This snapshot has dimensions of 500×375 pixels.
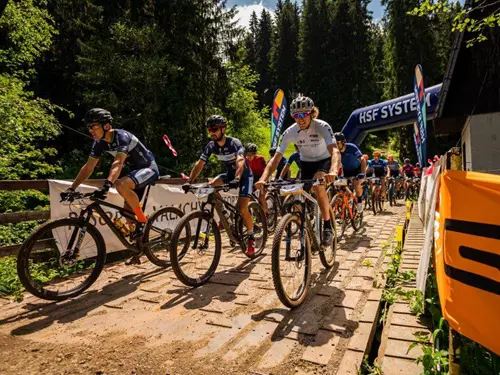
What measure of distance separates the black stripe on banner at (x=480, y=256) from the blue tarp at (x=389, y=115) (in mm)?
10046

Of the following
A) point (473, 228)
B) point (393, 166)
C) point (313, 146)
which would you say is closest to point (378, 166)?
point (393, 166)

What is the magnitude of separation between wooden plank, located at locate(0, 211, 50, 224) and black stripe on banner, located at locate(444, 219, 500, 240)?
571 cm

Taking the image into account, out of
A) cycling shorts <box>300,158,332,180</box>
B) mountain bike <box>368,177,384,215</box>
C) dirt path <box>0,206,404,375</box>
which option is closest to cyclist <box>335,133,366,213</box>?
mountain bike <box>368,177,384,215</box>

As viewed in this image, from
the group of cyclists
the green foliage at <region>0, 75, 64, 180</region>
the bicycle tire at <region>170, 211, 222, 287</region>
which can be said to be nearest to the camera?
the bicycle tire at <region>170, 211, 222, 287</region>

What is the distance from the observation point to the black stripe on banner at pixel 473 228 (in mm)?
1912

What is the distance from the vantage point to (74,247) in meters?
4.27

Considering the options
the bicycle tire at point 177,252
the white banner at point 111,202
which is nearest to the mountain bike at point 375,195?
the white banner at point 111,202

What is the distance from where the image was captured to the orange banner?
75.1 inches

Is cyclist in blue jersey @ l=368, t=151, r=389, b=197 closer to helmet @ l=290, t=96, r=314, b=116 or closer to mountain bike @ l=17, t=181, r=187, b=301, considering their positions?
helmet @ l=290, t=96, r=314, b=116

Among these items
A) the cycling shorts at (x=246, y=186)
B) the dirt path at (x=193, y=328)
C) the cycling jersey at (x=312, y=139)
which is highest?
the cycling jersey at (x=312, y=139)

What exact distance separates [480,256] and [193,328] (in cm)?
259

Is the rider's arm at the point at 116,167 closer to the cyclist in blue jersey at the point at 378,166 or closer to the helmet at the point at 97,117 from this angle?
the helmet at the point at 97,117

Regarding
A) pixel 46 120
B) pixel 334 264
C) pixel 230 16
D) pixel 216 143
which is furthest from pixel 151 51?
pixel 334 264

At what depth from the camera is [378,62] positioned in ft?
201
